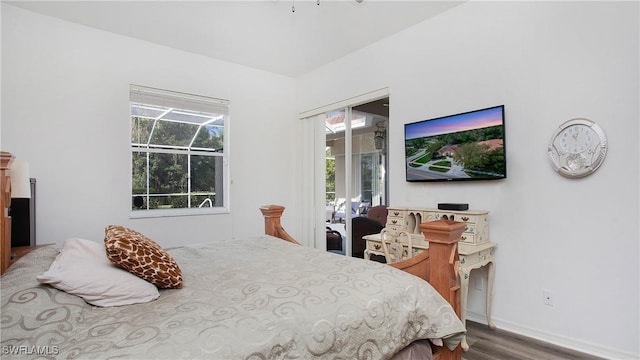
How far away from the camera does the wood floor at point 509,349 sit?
7.14 feet

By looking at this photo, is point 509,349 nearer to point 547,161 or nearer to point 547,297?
point 547,297

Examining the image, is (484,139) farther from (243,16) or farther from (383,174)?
(243,16)

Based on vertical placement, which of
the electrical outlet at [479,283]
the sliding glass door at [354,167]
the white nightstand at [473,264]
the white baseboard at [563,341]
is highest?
the sliding glass door at [354,167]

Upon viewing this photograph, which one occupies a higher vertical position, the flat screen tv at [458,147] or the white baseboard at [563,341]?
the flat screen tv at [458,147]

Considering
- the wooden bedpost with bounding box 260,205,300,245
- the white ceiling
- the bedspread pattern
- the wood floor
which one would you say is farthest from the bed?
the white ceiling

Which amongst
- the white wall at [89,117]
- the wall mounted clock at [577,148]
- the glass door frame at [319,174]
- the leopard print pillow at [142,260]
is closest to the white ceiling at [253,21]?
the white wall at [89,117]

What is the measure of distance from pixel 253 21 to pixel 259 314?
2.97 m

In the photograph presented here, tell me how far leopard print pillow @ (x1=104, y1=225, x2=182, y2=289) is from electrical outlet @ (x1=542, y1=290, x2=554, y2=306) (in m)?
2.48

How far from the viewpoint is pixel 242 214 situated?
4.26 meters

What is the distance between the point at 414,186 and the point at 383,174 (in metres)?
0.82

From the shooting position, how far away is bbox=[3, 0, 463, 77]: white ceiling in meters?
2.94

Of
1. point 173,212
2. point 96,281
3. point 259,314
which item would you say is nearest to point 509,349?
point 259,314

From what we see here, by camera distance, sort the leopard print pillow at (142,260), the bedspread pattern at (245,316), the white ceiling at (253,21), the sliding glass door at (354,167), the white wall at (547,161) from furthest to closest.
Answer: the sliding glass door at (354,167)
the white ceiling at (253,21)
the white wall at (547,161)
the leopard print pillow at (142,260)
the bedspread pattern at (245,316)

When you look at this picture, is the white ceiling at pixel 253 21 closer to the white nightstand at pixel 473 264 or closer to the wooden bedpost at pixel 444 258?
the white nightstand at pixel 473 264
